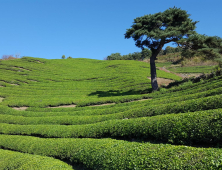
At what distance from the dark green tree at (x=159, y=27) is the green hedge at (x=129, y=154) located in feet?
50.2

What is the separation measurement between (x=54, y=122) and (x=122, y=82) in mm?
20904

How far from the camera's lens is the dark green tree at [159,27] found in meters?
21.1

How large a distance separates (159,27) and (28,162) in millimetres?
20988

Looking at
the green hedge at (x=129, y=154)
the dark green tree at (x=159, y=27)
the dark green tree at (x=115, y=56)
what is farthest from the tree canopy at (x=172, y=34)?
the dark green tree at (x=115, y=56)

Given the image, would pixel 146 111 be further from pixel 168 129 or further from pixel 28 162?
pixel 28 162

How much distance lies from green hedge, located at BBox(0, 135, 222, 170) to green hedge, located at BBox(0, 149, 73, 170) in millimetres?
805

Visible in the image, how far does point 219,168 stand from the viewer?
527cm

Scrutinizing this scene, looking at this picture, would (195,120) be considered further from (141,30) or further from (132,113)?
(141,30)

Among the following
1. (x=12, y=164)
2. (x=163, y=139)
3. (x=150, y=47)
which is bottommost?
(x=12, y=164)

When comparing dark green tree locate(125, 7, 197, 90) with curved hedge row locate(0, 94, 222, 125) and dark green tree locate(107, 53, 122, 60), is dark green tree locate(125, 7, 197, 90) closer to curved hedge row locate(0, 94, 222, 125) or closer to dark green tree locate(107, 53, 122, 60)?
curved hedge row locate(0, 94, 222, 125)

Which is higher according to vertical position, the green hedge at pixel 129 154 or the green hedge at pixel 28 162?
the green hedge at pixel 129 154

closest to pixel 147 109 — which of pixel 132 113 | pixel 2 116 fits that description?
pixel 132 113

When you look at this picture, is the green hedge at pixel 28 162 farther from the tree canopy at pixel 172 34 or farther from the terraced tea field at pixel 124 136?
the tree canopy at pixel 172 34

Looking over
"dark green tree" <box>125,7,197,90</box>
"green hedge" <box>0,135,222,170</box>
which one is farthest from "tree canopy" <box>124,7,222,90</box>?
"green hedge" <box>0,135,222,170</box>
